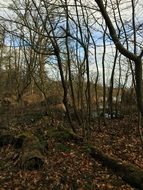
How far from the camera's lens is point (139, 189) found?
377 inches

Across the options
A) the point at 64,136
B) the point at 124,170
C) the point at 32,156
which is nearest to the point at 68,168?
the point at 32,156

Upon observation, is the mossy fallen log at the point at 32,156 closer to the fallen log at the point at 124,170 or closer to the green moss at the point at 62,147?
the green moss at the point at 62,147

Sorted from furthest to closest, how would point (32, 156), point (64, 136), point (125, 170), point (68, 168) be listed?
point (64, 136) < point (32, 156) < point (68, 168) < point (125, 170)

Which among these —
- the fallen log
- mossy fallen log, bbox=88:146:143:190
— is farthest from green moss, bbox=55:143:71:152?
mossy fallen log, bbox=88:146:143:190

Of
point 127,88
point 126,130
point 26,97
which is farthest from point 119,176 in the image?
point 26,97

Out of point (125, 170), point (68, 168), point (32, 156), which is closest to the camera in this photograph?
point (125, 170)

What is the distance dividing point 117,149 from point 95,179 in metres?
Answer: 4.77

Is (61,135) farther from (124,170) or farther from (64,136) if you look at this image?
(124,170)

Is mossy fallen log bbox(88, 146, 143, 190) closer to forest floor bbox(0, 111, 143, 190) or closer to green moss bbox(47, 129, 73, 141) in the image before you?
forest floor bbox(0, 111, 143, 190)

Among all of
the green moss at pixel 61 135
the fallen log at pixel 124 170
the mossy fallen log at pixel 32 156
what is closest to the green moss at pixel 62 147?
the mossy fallen log at pixel 32 156

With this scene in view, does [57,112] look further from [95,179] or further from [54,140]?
[95,179]

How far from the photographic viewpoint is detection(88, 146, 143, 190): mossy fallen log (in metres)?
9.77

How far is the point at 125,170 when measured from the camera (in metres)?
10.6

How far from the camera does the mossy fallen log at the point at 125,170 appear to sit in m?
9.77
